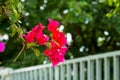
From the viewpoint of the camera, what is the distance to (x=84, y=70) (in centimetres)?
276

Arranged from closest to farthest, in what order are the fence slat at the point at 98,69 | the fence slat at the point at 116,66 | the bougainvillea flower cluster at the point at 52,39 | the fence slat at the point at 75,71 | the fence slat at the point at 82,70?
the bougainvillea flower cluster at the point at 52,39, the fence slat at the point at 116,66, the fence slat at the point at 98,69, the fence slat at the point at 82,70, the fence slat at the point at 75,71

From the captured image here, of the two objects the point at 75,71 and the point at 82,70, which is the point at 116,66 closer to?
the point at 82,70

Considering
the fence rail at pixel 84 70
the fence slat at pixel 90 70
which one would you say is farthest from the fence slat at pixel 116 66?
the fence slat at pixel 90 70

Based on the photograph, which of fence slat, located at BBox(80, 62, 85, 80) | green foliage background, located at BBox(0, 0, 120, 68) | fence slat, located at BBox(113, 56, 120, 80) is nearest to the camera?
fence slat, located at BBox(113, 56, 120, 80)

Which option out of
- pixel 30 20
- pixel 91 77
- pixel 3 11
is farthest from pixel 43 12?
pixel 3 11

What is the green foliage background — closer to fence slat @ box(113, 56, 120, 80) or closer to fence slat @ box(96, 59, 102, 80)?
fence slat @ box(96, 59, 102, 80)

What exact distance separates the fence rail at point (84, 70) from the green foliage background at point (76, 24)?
0.31 meters

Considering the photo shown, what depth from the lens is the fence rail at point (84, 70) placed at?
2.38 m

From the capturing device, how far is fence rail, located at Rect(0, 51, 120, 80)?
2.38 m

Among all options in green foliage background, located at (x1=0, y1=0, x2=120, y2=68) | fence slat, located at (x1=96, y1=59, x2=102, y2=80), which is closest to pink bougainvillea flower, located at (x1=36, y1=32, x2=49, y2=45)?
fence slat, located at (x1=96, y1=59, x2=102, y2=80)

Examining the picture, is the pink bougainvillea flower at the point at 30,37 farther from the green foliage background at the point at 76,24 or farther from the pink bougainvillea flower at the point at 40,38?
the green foliage background at the point at 76,24

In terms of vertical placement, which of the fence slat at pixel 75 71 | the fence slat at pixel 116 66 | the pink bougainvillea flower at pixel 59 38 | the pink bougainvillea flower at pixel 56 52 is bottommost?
the fence slat at pixel 75 71

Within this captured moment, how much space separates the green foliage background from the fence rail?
31 cm

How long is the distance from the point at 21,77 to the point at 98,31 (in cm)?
128
